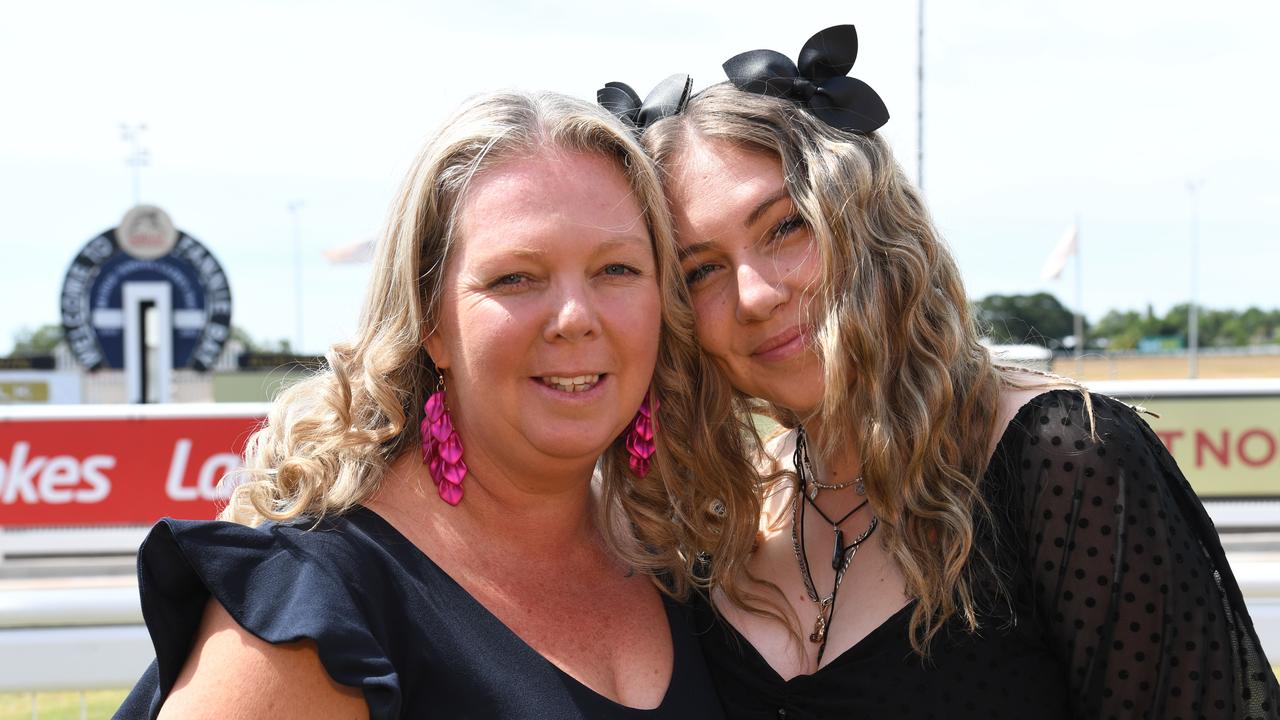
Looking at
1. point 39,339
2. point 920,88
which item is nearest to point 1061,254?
point 920,88

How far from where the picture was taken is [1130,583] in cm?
205

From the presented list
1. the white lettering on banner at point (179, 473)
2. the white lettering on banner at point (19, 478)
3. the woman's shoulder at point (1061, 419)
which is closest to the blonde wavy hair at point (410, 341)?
the woman's shoulder at point (1061, 419)

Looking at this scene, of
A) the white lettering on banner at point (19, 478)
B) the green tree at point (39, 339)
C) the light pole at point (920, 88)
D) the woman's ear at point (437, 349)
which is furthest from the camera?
the green tree at point (39, 339)

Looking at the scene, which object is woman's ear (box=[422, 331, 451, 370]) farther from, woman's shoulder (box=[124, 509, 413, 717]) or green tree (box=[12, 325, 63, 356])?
green tree (box=[12, 325, 63, 356])

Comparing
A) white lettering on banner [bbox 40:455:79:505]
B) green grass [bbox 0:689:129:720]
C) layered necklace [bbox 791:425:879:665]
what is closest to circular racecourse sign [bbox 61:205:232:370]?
white lettering on banner [bbox 40:455:79:505]

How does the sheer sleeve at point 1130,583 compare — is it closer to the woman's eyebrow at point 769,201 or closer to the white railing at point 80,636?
the woman's eyebrow at point 769,201

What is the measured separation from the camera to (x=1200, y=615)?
6.73 feet

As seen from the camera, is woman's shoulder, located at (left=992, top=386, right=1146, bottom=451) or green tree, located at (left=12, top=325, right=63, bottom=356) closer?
woman's shoulder, located at (left=992, top=386, right=1146, bottom=451)

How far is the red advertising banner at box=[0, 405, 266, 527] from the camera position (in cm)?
741

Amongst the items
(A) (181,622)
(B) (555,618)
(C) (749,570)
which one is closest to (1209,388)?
(C) (749,570)

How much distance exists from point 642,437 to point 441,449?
0.51 metres

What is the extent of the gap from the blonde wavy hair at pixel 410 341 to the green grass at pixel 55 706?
148 cm

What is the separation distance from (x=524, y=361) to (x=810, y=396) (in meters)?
0.66

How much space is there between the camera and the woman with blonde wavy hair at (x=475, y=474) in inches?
75.4
